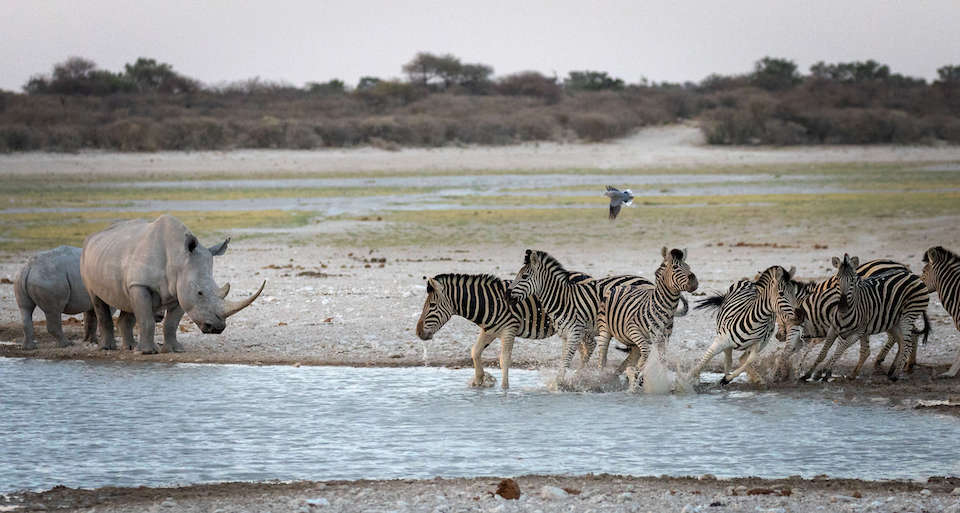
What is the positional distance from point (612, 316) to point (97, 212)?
2067cm

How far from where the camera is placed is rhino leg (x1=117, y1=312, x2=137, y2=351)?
1290cm

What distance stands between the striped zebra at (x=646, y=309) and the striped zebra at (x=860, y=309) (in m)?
1.09

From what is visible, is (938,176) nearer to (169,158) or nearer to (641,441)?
(169,158)

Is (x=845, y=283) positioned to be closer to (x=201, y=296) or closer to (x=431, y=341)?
(x=431, y=341)

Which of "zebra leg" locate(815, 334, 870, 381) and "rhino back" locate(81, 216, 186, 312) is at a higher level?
"rhino back" locate(81, 216, 186, 312)

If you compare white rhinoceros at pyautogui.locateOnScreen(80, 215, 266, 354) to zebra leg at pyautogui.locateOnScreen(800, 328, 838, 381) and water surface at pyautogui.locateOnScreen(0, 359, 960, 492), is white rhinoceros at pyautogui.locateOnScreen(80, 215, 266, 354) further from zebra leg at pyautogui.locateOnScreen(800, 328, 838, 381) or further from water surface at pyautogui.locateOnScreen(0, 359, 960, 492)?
zebra leg at pyautogui.locateOnScreen(800, 328, 838, 381)

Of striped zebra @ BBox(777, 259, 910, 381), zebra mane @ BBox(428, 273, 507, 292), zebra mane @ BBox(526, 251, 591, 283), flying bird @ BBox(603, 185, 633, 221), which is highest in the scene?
flying bird @ BBox(603, 185, 633, 221)

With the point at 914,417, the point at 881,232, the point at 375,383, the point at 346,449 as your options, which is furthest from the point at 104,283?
the point at 881,232

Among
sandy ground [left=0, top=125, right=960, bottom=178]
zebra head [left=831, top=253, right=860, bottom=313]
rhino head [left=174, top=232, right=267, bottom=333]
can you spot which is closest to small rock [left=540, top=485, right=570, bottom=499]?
zebra head [left=831, top=253, right=860, bottom=313]

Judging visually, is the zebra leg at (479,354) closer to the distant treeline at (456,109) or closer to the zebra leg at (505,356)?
the zebra leg at (505,356)

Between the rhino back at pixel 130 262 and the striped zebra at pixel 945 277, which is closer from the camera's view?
the striped zebra at pixel 945 277

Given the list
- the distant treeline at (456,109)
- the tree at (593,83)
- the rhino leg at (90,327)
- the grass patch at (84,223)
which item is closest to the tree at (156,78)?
the distant treeline at (456,109)

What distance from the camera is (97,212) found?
2833cm

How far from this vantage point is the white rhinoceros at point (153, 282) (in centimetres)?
1210
